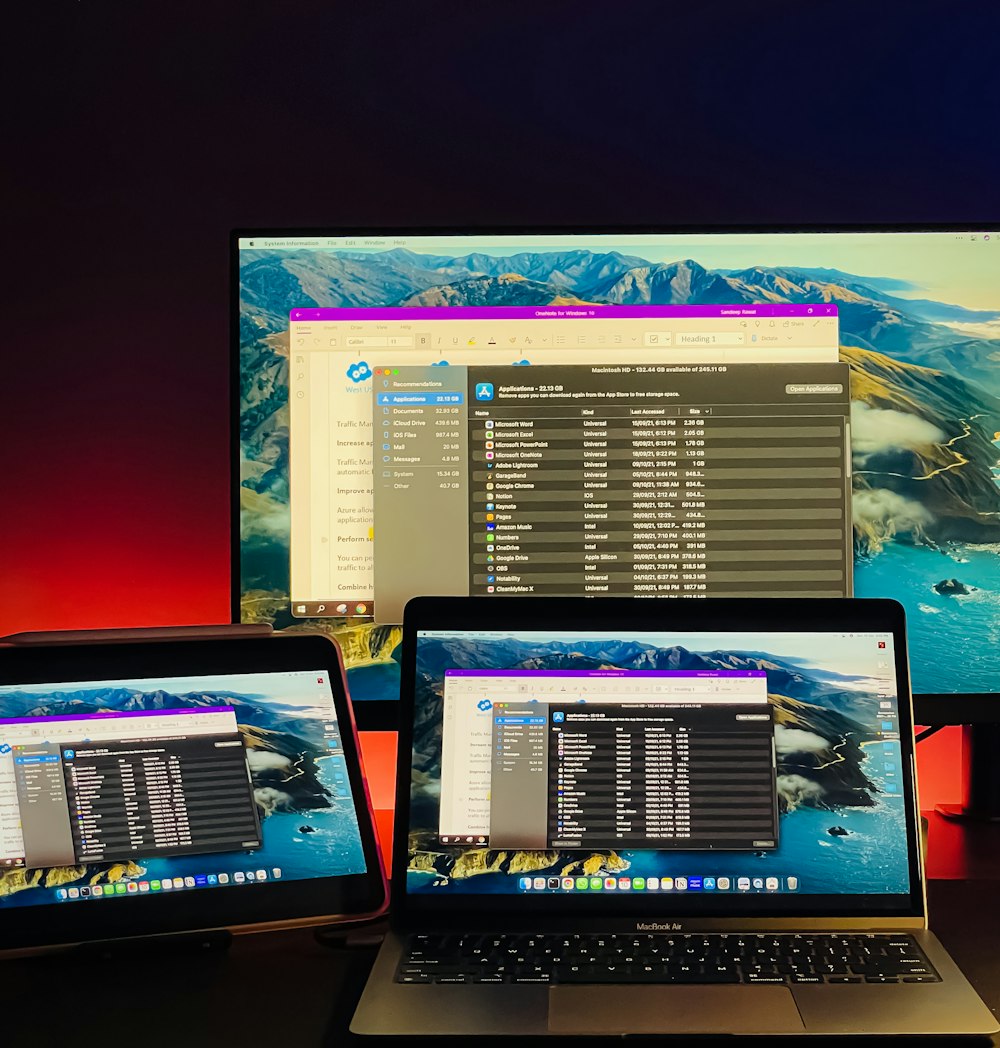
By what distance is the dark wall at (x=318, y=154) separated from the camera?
1.43m

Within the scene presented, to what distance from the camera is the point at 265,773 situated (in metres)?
0.92

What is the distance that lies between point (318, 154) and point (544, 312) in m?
0.52

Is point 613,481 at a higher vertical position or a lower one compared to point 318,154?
lower

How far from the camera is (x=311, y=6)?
56.9 inches

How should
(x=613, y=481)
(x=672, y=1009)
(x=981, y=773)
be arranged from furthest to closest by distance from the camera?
(x=981, y=773) < (x=613, y=481) < (x=672, y=1009)

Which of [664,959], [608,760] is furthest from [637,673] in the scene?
[664,959]

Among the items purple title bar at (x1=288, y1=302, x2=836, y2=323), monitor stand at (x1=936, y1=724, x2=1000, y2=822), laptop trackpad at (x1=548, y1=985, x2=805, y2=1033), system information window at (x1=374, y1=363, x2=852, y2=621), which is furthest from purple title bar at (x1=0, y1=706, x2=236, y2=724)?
monitor stand at (x1=936, y1=724, x2=1000, y2=822)

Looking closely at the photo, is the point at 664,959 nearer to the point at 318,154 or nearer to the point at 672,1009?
the point at 672,1009

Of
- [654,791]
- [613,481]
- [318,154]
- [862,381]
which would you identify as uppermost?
[318,154]

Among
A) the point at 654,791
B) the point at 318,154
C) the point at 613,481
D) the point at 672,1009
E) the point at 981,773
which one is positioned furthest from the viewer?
the point at 318,154

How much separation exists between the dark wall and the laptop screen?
0.69 meters

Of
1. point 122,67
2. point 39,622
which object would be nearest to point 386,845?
point 39,622

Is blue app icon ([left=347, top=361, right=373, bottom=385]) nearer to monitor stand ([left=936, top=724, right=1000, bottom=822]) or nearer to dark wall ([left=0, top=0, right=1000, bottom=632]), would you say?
dark wall ([left=0, top=0, right=1000, bottom=632])

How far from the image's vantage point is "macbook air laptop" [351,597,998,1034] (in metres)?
0.83
